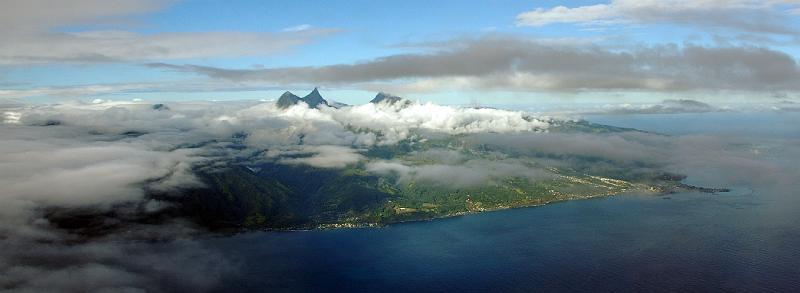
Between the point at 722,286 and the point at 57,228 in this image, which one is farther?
the point at 57,228

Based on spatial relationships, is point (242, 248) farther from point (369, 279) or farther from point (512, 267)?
point (512, 267)

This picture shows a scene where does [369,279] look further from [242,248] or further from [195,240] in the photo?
[195,240]

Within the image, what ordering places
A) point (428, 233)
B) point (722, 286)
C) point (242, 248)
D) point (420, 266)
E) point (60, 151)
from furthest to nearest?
point (60, 151), point (428, 233), point (242, 248), point (420, 266), point (722, 286)

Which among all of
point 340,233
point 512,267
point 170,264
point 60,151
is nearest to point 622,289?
point 512,267

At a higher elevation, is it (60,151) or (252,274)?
(60,151)

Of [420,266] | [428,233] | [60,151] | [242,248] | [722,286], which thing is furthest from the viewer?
[60,151]

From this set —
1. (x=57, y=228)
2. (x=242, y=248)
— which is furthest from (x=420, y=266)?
(x=57, y=228)
